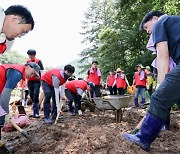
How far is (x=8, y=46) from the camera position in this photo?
241 cm

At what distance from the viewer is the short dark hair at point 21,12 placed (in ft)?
7.18

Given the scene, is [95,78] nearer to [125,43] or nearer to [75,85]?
[75,85]

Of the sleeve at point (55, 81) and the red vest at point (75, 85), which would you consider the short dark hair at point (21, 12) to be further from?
the red vest at point (75, 85)

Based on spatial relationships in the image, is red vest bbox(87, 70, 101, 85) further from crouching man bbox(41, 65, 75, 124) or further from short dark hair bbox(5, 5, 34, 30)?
short dark hair bbox(5, 5, 34, 30)

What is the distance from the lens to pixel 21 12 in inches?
87.4

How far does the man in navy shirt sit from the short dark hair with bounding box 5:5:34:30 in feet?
4.21

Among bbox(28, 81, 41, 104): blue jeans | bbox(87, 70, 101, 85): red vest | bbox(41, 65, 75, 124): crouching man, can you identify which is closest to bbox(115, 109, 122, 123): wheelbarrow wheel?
bbox(41, 65, 75, 124): crouching man

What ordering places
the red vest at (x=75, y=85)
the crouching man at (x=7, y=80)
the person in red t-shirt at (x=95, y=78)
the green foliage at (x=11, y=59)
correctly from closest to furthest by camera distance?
the crouching man at (x=7, y=80)
the red vest at (x=75, y=85)
the person in red t-shirt at (x=95, y=78)
the green foliage at (x=11, y=59)

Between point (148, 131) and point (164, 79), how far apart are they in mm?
564

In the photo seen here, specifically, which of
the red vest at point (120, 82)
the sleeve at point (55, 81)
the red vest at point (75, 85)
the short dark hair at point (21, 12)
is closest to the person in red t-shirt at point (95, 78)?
the red vest at point (120, 82)

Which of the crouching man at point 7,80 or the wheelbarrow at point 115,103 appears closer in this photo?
the crouching man at point 7,80

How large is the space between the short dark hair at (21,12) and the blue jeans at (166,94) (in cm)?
138

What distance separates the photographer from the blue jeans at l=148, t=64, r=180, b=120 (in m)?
2.48

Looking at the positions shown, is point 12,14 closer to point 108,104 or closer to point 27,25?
point 27,25
